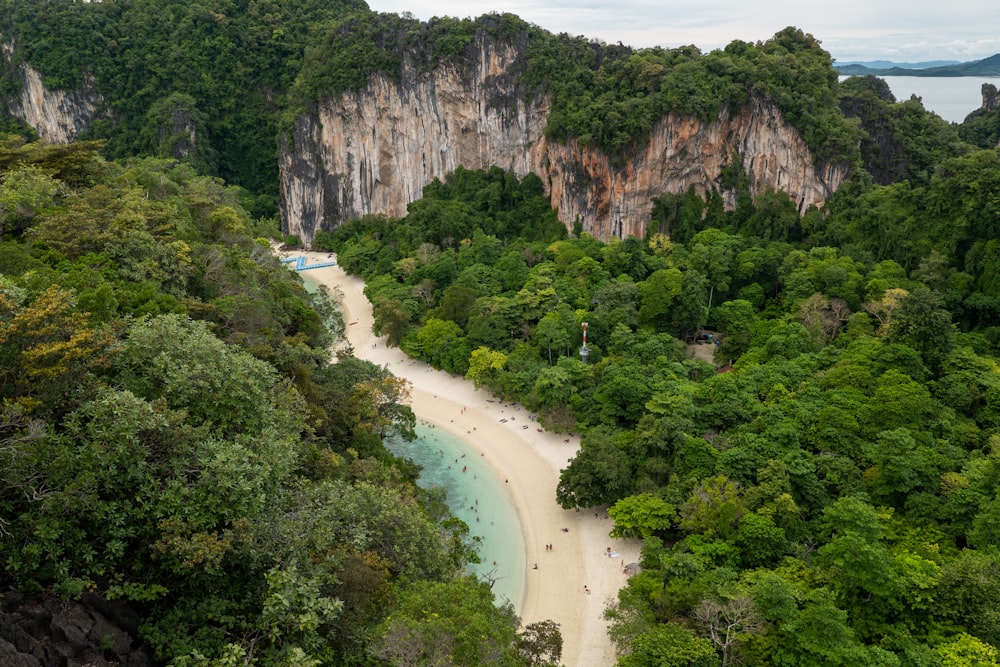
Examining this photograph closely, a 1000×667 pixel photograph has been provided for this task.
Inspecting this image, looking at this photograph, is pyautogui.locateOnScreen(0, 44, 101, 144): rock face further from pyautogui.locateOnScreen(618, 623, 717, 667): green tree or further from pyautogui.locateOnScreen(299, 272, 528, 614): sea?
pyautogui.locateOnScreen(618, 623, 717, 667): green tree

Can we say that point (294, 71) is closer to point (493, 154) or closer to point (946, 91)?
point (493, 154)

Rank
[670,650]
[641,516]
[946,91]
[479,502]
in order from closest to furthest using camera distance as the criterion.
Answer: [670,650] → [641,516] → [479,502] → [946,91]

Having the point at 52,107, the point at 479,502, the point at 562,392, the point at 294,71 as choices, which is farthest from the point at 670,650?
the point at 52,107

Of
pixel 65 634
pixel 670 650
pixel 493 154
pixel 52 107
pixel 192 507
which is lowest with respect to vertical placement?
pixel 670 650

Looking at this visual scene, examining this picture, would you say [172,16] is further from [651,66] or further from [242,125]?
[651,66]

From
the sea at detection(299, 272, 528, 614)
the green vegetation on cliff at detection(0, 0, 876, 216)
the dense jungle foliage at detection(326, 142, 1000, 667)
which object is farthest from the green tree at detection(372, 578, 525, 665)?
the green vegetation on cliff at detection(0, 0, 876, 216)

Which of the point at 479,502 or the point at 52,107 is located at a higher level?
the point at 52,107
